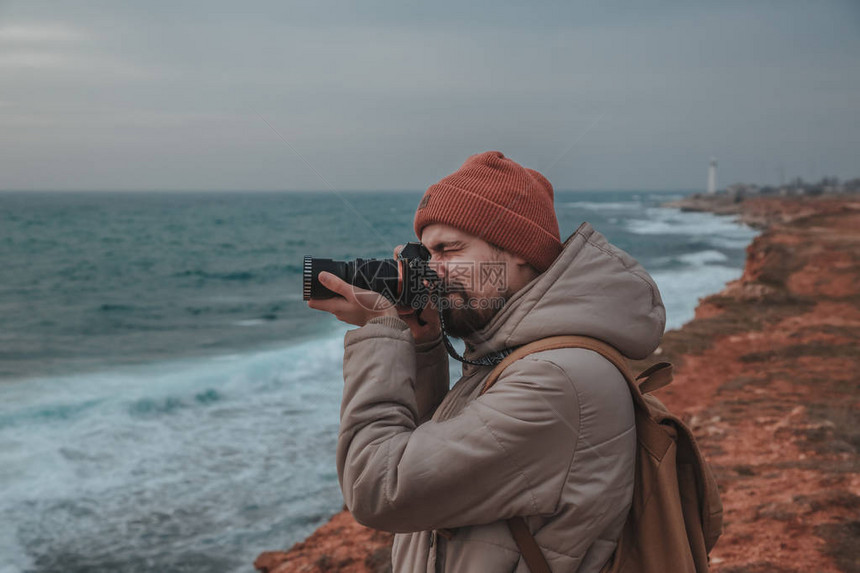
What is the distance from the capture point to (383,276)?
4.58ft

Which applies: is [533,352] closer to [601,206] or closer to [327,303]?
[327,303]

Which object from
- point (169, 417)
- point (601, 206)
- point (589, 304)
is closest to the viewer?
point (589, 304)

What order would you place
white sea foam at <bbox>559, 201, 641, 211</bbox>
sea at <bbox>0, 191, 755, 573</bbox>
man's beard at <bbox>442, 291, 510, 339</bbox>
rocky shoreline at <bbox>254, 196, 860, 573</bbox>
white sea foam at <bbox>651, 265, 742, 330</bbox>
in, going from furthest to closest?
white sea foam at <bbox>559, 201, 641, 211</bbox>, white sea foam at <bbox>651, 265, 742, 330</bbox>, sea at <bbox>0, 191, 755, 573</bbox>, rocky shoreline at <bbox>254, 196, 860, 573</bbox>, man's beard at <bbox>442, 291, 510, 339</bbox>

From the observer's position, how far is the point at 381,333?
50.4 inches

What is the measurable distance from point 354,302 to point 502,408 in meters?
0.42

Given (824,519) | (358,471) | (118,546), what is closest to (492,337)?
(358,471)

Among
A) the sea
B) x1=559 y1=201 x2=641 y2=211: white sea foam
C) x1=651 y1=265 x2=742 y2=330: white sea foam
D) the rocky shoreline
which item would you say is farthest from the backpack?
x1=559 y1=201 x2=641 y2=211: white sea foam

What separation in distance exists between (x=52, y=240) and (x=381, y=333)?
157 ft

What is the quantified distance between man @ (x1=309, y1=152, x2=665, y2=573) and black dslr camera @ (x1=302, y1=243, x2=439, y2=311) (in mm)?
32

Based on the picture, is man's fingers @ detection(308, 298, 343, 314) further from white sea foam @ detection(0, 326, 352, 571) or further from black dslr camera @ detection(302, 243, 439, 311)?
white sea foam @ detection(0, 326, 352, 571)

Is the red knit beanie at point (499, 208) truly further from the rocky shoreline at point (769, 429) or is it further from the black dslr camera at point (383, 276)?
the rocky shoreline at point (769, 429)

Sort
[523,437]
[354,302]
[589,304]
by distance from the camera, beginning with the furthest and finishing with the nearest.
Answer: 1. [354,302]
2. [589,304]
3. [523,437]

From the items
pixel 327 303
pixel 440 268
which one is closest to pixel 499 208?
pixel 440 268

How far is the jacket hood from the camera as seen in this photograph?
1.19 metres
